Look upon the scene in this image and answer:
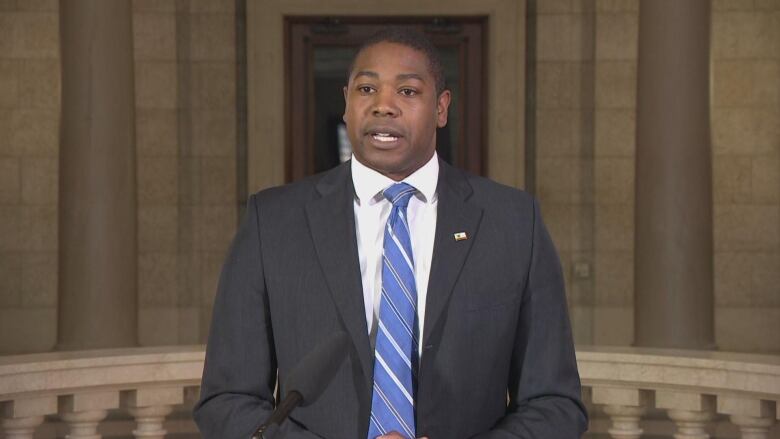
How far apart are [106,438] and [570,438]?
4337 millimetres

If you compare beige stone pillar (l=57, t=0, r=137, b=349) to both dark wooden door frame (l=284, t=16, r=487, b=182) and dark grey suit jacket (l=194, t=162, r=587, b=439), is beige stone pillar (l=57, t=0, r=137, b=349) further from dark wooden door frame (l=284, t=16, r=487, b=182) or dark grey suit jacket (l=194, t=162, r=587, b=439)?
dark grey suit jacket (l=194, t=162, r=587, b=439)

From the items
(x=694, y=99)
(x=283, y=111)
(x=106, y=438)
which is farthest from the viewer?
(x=283, y=111)

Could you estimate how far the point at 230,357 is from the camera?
95.7 inches

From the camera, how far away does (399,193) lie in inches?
96.8

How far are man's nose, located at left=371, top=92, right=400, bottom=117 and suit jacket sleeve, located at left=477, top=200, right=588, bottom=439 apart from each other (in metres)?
0.39

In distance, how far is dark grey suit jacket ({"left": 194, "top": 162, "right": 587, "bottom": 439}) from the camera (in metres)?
2.39

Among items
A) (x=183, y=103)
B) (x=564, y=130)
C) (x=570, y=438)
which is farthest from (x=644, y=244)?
(x=570, y=438)

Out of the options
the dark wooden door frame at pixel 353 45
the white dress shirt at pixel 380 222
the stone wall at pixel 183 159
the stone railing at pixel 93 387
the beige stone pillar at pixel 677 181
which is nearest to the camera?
the white dress shirt at pixel 380 222

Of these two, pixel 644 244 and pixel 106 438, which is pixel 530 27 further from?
pixel 106 438

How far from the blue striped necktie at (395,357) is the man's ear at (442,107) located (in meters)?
0.30

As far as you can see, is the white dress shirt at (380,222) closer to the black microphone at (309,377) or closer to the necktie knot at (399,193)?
the necktie knot at (399,193)

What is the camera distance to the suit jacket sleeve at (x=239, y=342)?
95.3 inches

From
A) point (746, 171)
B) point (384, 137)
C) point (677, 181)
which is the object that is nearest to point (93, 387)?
point (384, 137)

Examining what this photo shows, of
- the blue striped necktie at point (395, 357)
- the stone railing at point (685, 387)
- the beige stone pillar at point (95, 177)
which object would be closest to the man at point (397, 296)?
the blue striped necktie at point (395, 357)
